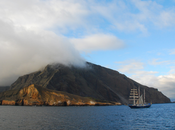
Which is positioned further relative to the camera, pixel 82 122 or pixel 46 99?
pixel 46 99

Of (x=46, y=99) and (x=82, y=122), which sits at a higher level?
(x=46, y=99)

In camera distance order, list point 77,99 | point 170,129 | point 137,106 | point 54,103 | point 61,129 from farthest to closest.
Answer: point 77,99 < point 54,103 < point 137,106 < point 170,129 < point 61,129

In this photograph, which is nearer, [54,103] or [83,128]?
[83,128]

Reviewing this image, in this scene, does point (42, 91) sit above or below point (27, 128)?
above

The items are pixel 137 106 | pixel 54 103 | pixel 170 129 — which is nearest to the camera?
pixel 170 129

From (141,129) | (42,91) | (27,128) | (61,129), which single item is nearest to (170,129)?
(141,129)

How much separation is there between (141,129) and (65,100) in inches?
5566

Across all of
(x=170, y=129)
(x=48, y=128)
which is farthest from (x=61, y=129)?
(x=170, y=129)

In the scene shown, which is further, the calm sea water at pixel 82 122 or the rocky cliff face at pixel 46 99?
the rocky cliff face at pixel 46 99

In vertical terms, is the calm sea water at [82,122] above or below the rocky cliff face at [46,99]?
below

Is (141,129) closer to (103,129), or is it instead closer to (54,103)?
(103,129)

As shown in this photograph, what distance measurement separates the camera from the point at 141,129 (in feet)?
154

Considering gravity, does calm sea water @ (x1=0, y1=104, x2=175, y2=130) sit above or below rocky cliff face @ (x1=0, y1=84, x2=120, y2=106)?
below

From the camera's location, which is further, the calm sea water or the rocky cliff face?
the rocky cliff face
